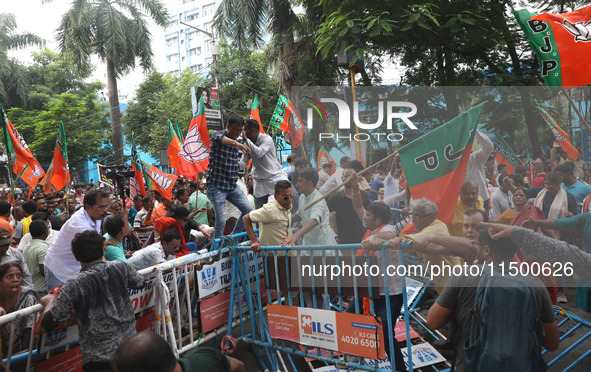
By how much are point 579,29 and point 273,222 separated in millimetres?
3518

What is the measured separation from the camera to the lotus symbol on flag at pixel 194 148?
7934 millimetres

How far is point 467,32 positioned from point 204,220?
18.4ft

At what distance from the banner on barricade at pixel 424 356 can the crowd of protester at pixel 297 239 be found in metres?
0.59

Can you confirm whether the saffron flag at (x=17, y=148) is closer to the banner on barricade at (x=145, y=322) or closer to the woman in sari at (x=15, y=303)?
the woman in sari at (x=15, y=303)

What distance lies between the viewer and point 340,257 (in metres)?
3.44

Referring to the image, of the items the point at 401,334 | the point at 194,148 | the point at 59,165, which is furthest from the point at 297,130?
the point at 401,334

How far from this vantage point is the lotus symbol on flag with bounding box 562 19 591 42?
14.6ft

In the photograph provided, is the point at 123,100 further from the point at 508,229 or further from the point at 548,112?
the point at 508,229

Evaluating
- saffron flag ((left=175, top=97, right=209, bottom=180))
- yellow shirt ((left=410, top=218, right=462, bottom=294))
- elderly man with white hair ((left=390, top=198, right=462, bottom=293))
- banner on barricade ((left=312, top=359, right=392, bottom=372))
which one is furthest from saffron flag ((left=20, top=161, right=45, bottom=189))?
yellow shirt ((left=410, top=218, right=462, bottom=294))

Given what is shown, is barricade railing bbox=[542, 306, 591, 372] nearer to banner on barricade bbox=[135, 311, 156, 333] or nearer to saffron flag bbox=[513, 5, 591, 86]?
saffron flag bbox=[513, 5, 591, 86]

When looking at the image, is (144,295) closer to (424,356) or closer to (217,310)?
(217,310)

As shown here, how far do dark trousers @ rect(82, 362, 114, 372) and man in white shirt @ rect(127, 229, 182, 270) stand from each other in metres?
1.61

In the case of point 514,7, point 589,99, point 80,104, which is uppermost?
point 80,104

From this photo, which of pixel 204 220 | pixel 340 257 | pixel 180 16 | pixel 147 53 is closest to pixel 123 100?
pixel 180 16
